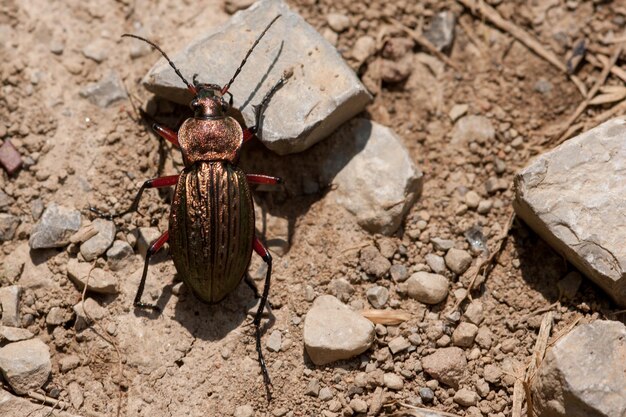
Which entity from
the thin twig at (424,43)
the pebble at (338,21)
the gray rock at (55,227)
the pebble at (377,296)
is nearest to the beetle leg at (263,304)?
the pebble at (377,296)

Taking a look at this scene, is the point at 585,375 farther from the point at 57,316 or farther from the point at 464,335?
the point at 57,316

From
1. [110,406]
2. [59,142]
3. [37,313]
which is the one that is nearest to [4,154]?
[59,142]

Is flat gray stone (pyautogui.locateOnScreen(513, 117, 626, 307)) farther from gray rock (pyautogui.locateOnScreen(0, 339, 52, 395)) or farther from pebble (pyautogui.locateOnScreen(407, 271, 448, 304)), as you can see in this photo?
gray rock (pyautogui.locateOnScreen(0, 339, 52, 395))

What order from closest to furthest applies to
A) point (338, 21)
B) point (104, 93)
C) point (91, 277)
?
point (91, 277) < point (104, 93) < point (338, 21)

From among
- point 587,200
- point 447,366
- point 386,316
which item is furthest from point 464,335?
point 587,200

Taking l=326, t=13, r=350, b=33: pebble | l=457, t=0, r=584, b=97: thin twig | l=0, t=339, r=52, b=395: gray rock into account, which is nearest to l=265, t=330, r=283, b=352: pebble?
l=0, t=339, r=52, b=395: gray rock
